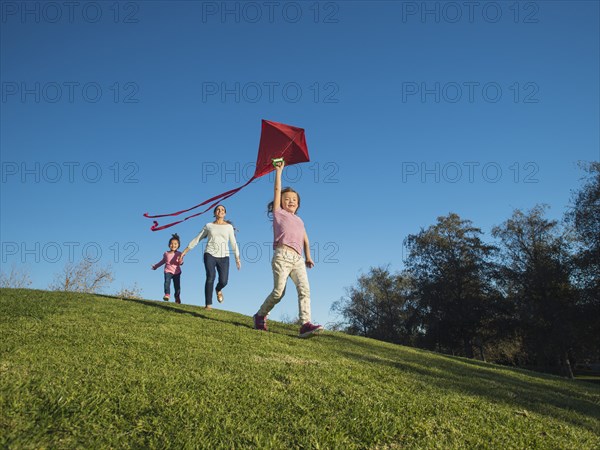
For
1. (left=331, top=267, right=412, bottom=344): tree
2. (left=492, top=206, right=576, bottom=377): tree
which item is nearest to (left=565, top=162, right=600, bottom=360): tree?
(left=492, top=206, right=576, bottom=377): tree

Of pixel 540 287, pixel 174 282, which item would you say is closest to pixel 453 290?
pixel 540 287

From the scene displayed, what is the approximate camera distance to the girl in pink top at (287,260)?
7.02 meters

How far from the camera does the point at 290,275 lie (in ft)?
23.6

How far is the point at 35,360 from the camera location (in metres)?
3.64

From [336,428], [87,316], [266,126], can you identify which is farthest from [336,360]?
[266,126]

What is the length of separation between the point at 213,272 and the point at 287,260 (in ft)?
13.6

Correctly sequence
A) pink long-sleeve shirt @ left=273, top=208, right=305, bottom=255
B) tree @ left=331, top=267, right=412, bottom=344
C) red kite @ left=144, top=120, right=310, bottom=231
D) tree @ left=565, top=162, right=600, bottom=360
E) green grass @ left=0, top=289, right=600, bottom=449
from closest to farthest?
1. green grass @ left=0, top=289, right=600, bottom=449
2. pink long-sleeve shirt @ left=273, top=208, right=305, bottom=255
3. red kite @ left=144, top=120, right=310, bottom=231
4. tree @ left=565, top=162, right=600, bottom=360
5. tree @ left=331, top=267, right=412, bottom=344

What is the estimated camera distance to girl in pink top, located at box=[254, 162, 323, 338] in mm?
7020

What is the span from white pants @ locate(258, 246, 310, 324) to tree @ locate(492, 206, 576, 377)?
29301 mm

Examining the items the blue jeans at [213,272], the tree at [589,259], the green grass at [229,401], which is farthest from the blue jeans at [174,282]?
the tree at [589,259]

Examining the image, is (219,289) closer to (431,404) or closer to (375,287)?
(431,404)

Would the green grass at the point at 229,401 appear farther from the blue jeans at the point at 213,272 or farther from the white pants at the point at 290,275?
the blue jeans at the point at 213,272

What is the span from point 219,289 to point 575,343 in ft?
99.5

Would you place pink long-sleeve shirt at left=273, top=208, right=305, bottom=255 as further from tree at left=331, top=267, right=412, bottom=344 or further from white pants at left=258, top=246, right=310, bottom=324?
tree at left=331, top=267, right=412, bottom=344
